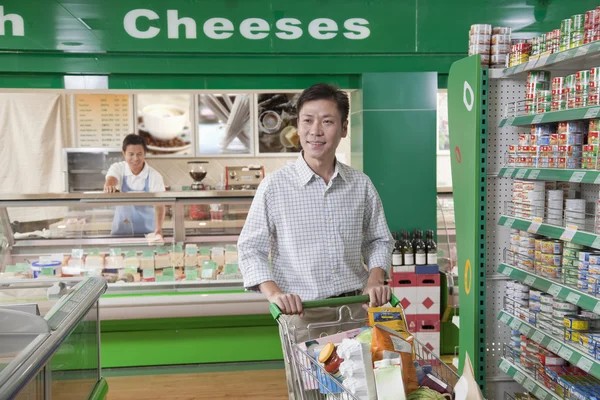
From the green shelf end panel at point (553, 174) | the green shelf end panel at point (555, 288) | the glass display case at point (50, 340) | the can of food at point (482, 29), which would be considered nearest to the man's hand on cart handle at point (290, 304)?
the glass display case at point (50, 340)

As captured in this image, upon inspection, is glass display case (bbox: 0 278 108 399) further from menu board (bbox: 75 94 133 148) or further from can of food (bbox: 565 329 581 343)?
menu board (bbox: 75 94 133 148)

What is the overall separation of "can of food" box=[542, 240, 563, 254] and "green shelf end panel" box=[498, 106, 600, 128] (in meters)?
0.57

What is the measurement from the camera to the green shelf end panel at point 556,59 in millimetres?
2689

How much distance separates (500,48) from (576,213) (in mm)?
1082

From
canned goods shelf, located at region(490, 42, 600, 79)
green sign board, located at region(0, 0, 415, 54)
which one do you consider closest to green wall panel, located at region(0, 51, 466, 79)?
green sign board, located at region(0, 0, 415, 54)

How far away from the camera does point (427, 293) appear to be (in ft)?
16.6

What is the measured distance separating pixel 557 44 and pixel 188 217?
321cm

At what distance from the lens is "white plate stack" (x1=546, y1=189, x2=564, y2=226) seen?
120 inches

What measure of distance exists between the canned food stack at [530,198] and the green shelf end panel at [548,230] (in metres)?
0.05

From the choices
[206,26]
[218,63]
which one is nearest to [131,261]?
[218,63]

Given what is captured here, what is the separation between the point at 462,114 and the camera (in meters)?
3.63

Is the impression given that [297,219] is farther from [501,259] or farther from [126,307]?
[126,307]

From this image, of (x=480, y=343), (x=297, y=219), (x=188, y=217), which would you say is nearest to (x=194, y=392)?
(x=188, y=217)

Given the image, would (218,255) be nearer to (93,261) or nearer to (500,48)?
(93,261)
